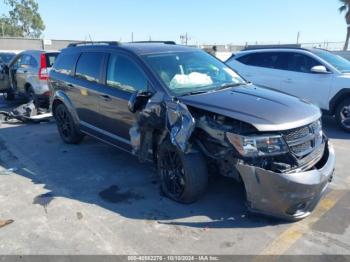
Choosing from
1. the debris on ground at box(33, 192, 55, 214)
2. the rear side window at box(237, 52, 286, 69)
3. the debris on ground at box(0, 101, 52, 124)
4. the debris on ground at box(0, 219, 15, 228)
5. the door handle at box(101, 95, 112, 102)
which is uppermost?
the rear side window at box(237, 52, 286, 69)

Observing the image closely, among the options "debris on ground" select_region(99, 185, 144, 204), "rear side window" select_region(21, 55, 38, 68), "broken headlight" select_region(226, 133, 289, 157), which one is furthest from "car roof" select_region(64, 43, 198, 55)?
"rear side window" select_region(21, 55, 38, 68)

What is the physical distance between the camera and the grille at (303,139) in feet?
11.4

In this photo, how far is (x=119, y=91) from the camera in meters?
4.87

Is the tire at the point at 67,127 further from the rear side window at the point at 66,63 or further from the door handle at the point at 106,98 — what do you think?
the door handle at the point at 106,98

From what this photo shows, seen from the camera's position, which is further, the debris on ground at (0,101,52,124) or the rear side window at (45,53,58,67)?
the rear side window at (45,53,58,67)

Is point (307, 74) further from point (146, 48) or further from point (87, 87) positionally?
point (87, 87)

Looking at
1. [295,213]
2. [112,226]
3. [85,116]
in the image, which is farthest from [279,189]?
[85,116]

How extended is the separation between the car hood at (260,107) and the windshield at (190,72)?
0.28m

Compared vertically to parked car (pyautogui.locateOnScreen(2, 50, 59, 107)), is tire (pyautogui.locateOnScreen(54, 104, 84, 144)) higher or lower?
lower

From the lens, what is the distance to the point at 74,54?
6180mm

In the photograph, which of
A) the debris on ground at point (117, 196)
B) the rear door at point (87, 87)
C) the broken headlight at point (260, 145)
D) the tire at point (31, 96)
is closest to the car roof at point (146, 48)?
the rear door at point (87, 87)

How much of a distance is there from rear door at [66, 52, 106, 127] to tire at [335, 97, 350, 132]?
5154mm

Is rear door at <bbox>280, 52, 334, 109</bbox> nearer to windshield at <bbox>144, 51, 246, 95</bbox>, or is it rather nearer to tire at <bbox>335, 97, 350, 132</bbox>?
tire at <bbox>335, 97, 350, 132</bbox>

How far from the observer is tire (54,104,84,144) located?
6.36 metres
